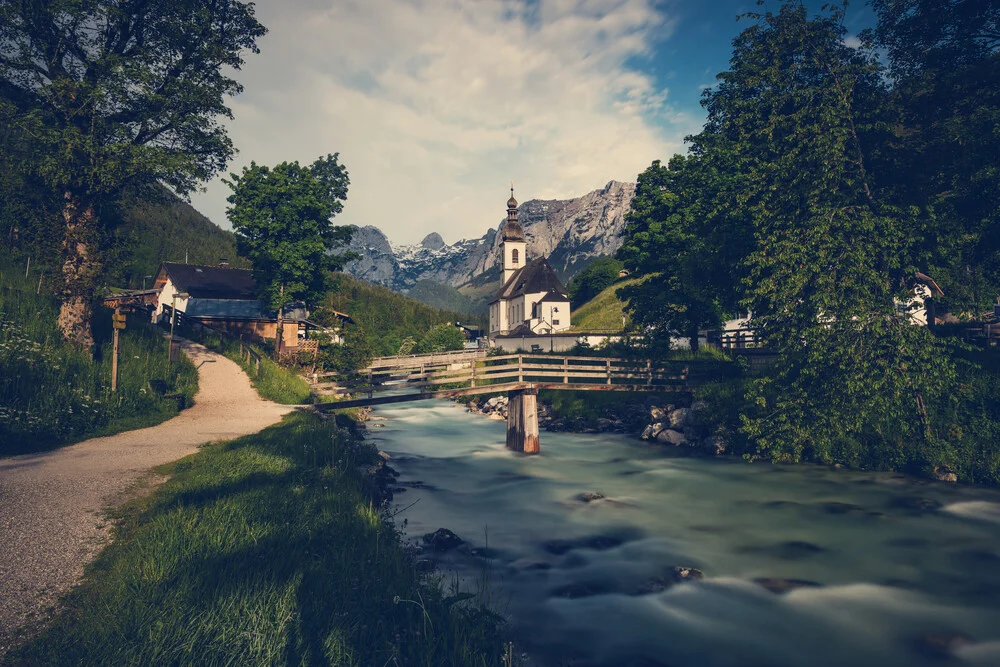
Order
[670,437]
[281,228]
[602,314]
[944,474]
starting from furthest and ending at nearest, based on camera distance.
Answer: [602,314] < [281,228] < [670,437] < [944,474]

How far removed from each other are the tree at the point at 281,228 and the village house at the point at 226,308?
1215 cm

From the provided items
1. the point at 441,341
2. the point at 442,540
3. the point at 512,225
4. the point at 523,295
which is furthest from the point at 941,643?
the point at 512,225

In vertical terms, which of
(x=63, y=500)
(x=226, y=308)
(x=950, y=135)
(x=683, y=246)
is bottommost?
(x=63, y=500)

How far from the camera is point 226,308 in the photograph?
52.5 metres

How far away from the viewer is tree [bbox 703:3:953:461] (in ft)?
52.2

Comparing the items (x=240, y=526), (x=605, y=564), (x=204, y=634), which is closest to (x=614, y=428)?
(x=605, y=564)

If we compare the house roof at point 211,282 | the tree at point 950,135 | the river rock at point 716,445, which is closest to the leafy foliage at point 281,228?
the house roof at point 211,282

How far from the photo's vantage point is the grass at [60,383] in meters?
13.6

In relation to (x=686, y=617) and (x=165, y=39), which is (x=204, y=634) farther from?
(x=165, y=39)

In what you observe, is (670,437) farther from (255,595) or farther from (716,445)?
(255,595)

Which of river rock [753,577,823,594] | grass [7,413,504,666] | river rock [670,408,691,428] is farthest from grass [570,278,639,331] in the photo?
grass [7,413,504,666]

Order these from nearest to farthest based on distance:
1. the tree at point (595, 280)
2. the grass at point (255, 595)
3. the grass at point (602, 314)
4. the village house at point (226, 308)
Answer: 1. the grass at point (255, 595)
2. the village house at point (226, 308)
3. the grass at point (602, 314)
4. the tree at point (595, 280)

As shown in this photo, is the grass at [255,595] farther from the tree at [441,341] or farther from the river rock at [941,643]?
the tree at [441,341]

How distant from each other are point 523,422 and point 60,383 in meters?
17.3
